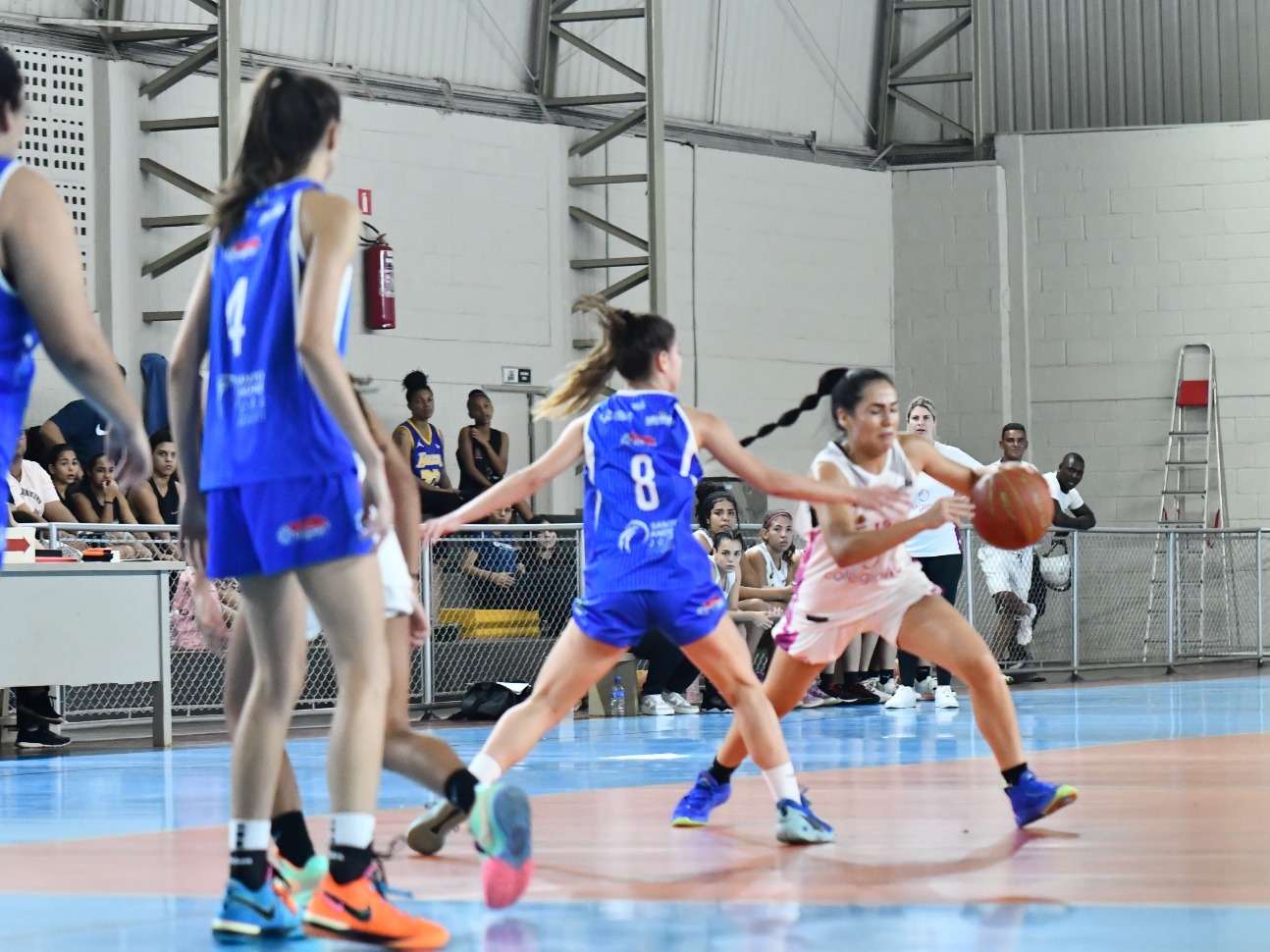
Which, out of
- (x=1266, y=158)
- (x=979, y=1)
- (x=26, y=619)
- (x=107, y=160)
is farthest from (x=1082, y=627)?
(x=26, y=619)

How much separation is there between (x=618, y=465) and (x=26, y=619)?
542 centimetres

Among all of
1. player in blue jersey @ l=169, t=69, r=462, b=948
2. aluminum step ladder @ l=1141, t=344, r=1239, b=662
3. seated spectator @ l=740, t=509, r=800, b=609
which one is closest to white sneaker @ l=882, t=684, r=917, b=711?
seated spectator @ l=740, t=509, r=800, b=609

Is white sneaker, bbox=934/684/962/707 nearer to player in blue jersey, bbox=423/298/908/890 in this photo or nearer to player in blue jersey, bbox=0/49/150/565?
player in blue jersey, bbox=423/298/908/890

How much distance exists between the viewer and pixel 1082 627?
17.6m

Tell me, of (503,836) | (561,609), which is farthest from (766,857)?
(561,609)

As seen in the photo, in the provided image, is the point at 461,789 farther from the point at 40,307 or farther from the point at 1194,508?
the point at 1194,508

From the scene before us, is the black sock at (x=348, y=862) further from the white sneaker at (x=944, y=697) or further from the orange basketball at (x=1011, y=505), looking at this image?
the white sneaker at (x=944, y=697)

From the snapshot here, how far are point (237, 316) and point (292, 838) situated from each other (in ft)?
3.60

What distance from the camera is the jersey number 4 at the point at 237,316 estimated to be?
376 cm

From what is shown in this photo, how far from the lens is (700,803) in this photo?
229 inches

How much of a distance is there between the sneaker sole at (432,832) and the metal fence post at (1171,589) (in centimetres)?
1240

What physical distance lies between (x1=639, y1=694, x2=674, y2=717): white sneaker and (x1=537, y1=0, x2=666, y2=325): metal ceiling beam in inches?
195

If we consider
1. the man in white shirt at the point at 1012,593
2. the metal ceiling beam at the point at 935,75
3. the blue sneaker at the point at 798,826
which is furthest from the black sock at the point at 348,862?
the metal ceiling beam at the point at 935,75

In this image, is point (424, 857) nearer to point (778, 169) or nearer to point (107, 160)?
point (107, 160)
